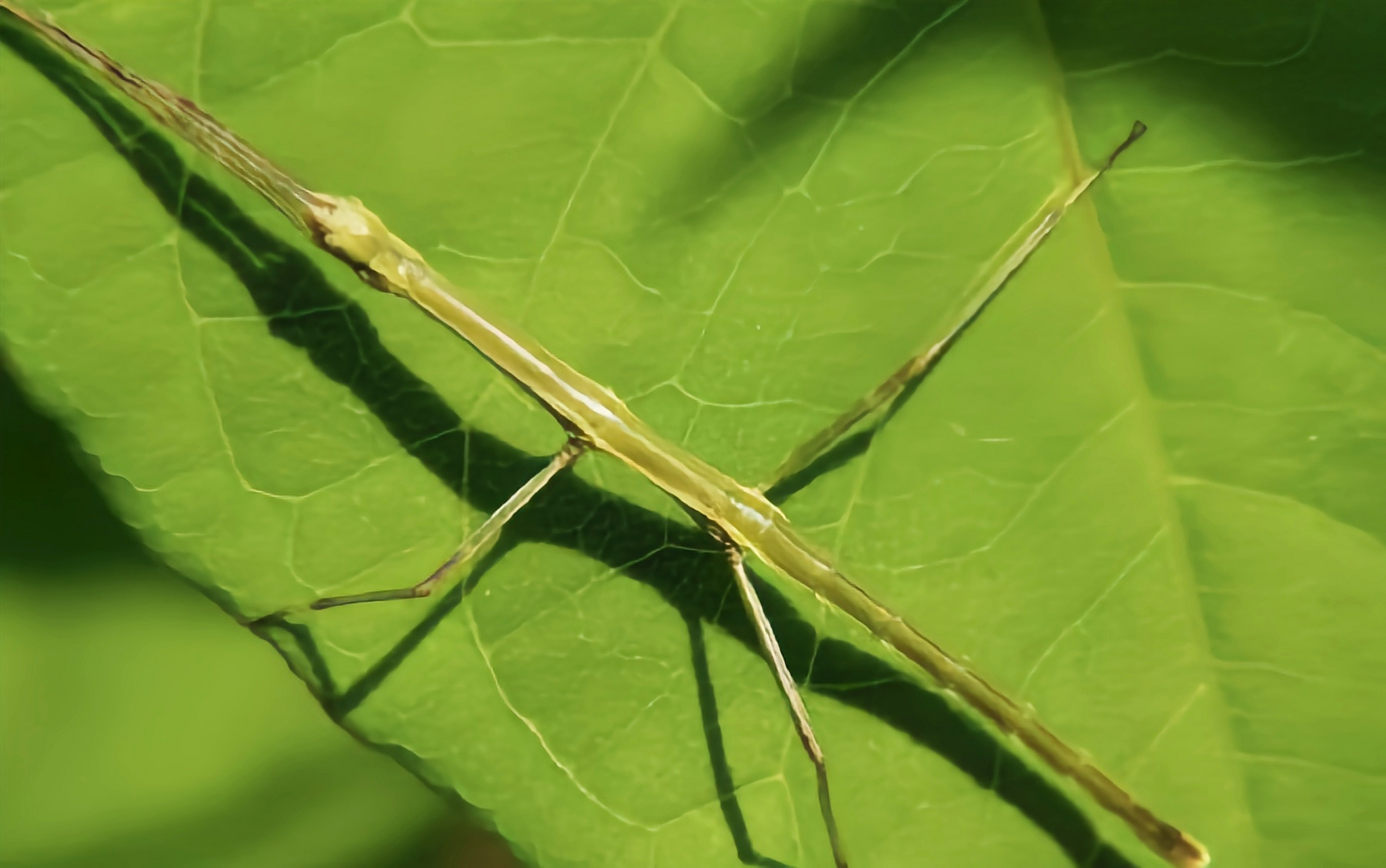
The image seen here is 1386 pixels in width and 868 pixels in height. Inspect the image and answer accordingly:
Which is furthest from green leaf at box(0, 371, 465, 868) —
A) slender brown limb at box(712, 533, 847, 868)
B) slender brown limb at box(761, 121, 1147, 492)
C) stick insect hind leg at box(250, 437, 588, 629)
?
slender brown limb at box(761, 121, 1147, 492)

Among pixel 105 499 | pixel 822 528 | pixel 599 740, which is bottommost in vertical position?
pixel 105 499

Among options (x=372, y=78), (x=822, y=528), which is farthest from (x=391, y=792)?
(x=372, y=78)

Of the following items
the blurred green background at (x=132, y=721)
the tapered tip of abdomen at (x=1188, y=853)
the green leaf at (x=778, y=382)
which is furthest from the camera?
the blurred green background at (x=132, y=721)

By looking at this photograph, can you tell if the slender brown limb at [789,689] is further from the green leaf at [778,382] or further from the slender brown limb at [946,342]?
the slender brown limb at [946,342]

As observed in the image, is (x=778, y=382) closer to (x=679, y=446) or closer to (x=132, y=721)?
(x=679, y=446)

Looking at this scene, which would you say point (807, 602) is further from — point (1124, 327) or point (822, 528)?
point (1124, 327)

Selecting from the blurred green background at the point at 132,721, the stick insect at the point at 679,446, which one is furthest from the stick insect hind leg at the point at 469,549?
the blurred green background at the point at 132,721
